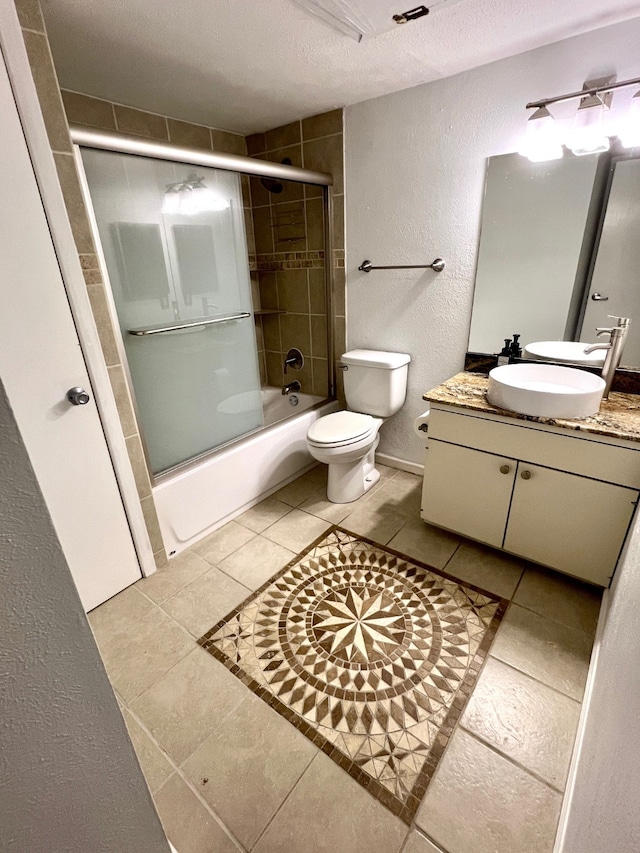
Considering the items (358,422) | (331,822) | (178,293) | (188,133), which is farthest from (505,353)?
(188,133)

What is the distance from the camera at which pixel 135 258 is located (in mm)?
1620

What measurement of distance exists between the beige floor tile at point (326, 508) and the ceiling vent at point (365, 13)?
202 centimetres

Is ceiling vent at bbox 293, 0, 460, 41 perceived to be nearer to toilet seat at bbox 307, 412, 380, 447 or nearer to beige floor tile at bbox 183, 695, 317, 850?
toilet seat at bbox 307, 412, 380, 447

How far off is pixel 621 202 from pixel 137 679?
2521 millimetres

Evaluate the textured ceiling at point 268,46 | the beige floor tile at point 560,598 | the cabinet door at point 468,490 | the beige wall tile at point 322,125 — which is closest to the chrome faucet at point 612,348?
the cabinet door at point 468,490

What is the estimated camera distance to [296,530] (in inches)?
81.7

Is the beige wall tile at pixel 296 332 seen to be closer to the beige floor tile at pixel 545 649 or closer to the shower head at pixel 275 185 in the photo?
the shower head at pixel 275 185

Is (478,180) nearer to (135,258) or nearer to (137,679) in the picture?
(135,258)

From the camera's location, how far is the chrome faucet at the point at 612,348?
5.11 ft

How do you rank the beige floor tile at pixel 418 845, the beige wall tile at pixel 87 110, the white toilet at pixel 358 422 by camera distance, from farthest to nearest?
the white toilet at pixel 358 422 < the beige wall tile at pixel 87 110 < the beige floor tile at pixel 418 845

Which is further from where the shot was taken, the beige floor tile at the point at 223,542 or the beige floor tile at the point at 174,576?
the beige floor tile at the point at 223,542

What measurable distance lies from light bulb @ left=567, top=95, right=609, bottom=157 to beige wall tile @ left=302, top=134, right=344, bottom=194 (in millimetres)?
1129

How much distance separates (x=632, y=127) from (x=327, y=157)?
142 cm

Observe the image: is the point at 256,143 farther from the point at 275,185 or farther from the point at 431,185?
the point at 431,185
